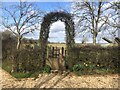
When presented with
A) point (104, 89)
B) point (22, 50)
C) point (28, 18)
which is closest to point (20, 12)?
point (28, 18)

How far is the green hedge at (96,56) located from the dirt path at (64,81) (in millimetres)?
1001

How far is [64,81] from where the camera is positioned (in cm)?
945

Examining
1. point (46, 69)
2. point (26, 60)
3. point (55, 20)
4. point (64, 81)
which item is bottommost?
point (64, 81)

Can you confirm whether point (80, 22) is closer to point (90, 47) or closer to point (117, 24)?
point (117, 24)

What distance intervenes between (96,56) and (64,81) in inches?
111

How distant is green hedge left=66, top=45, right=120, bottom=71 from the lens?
447 inches

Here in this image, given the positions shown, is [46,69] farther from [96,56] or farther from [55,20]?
[55,20]

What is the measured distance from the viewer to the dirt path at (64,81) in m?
8.84

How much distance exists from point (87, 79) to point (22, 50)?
3.43m

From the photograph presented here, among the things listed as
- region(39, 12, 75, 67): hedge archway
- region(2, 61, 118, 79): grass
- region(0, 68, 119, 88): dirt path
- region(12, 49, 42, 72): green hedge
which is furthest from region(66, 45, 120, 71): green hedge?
region(12, 49, 42, 72): green hedge

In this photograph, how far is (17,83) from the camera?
30.1 ft

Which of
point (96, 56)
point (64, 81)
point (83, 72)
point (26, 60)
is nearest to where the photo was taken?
point (64, 81)

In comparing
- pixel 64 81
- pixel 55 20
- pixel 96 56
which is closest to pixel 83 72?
pixel 96 56

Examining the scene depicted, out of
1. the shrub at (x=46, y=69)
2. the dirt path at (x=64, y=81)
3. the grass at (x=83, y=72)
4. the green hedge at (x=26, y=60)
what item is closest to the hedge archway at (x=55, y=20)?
the green hedge at (x=26, y=60)
